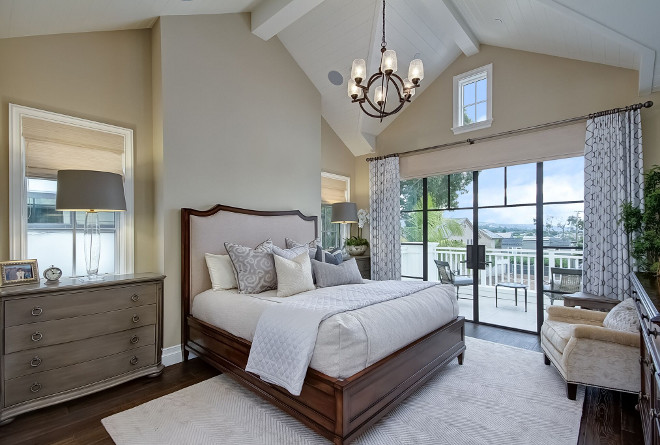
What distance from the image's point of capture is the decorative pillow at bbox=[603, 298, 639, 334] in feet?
7.90

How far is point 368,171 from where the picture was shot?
5.90m

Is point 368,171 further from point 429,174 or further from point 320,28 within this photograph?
point 320,28

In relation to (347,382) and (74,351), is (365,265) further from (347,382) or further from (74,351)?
(74,351)

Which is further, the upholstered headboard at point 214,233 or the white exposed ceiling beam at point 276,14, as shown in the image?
the white exposed ceiling beam at point 276,14

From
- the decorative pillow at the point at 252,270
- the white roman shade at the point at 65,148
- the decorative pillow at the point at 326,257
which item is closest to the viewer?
the white roman shade at the point at 65,148

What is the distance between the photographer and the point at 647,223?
3.03 metres

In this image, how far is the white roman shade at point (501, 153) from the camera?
150 inches

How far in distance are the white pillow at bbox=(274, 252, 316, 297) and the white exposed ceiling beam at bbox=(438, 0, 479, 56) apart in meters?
3.39

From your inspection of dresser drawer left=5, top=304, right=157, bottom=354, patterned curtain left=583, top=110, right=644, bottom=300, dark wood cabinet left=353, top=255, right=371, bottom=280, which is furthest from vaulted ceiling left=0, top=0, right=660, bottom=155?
dresser drawer left=5, top=304, right=157, bottom=354

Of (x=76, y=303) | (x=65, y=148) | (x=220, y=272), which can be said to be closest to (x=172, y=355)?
(x=220, y=272)

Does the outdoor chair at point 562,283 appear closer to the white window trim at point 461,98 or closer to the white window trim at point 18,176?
the white window trim at point 461,98

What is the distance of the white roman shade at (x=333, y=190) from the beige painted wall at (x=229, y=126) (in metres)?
0.72

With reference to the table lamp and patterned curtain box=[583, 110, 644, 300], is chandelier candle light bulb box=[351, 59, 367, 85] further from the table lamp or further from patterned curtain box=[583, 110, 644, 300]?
patterned curtain box=[583, 110, 644, 300]

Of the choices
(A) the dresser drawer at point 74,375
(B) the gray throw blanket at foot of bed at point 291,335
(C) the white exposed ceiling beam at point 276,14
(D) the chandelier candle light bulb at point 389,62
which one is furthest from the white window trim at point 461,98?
(A) the dresser drawer at point 74,375
